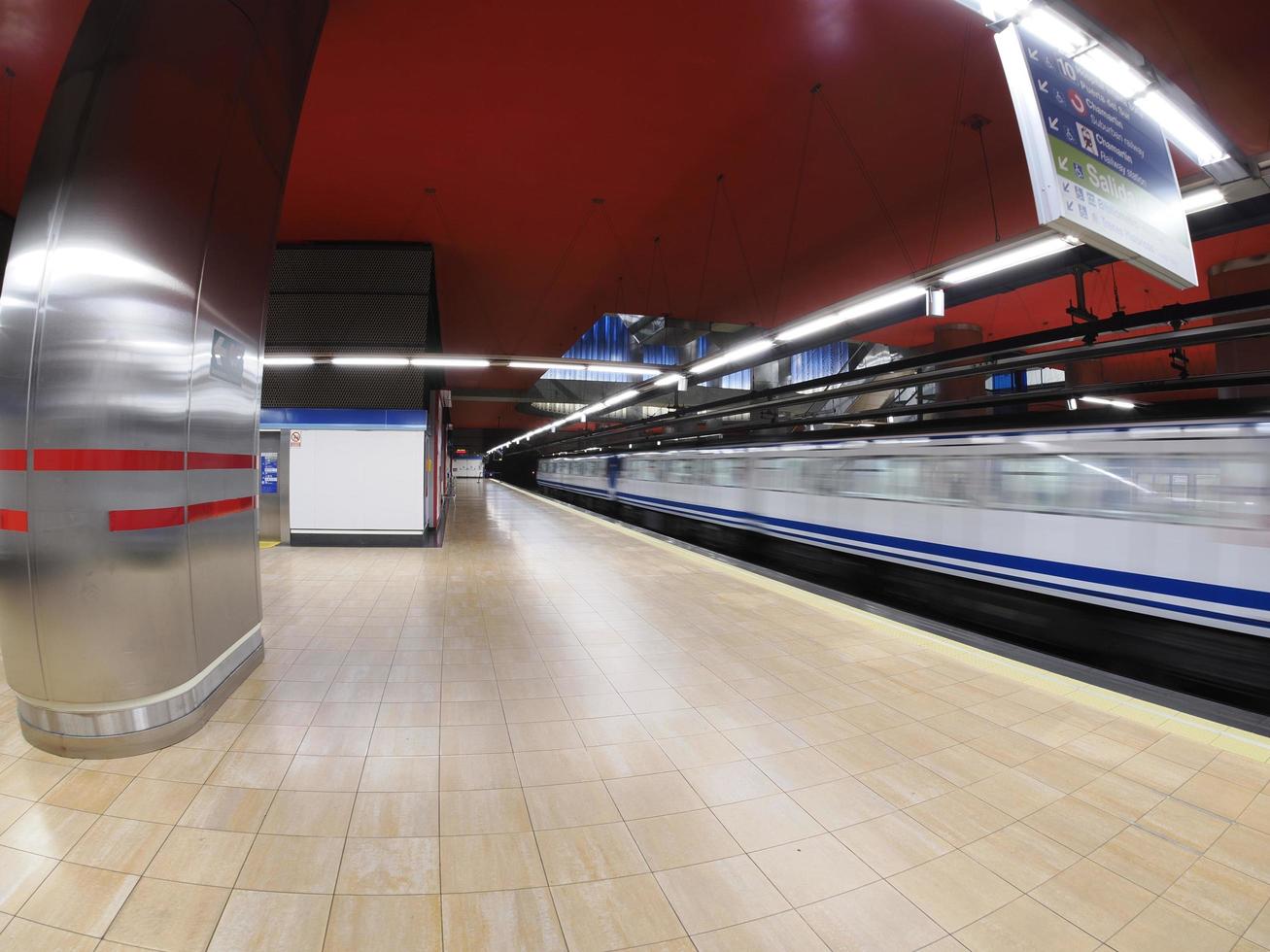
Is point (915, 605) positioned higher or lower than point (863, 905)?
lower

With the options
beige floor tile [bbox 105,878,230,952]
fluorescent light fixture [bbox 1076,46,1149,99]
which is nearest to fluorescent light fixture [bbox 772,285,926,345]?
fluorescent light fixture [bbox 1076,46,1149,99]

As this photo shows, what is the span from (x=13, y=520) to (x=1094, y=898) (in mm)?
4848

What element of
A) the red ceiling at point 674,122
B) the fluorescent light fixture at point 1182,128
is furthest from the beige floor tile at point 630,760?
the red ceiling at point 674,122

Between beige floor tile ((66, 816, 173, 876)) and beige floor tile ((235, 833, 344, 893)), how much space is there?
36cm

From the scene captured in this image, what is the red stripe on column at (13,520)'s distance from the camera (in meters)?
2.50

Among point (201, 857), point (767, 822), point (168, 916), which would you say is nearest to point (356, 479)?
point (201, 857)

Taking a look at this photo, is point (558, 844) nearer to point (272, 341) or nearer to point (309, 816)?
point (309, 816)

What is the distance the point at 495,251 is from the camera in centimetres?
786

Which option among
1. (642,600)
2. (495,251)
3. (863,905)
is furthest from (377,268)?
(863,905)

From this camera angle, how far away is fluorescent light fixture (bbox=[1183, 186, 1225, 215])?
2949 mm

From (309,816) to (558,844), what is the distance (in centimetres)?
104

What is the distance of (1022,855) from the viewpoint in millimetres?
2080

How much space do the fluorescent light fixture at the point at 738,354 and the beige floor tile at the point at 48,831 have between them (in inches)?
227

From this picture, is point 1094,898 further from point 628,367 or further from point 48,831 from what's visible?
point 628,367
